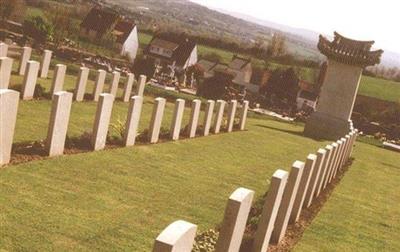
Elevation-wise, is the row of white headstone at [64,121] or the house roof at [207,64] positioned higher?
the row of white headstone at [64,121]

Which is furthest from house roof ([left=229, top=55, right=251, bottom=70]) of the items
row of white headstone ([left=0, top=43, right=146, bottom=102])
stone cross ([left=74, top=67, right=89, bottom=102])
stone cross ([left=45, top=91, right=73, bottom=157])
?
stone cross ([left=45, top=91, right=73, bottom=157])

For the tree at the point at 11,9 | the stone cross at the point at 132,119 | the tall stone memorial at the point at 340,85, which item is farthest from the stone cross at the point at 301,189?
the tree at the point at 11,9

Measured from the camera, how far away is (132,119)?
12.7 metres

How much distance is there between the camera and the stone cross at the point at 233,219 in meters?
5.84

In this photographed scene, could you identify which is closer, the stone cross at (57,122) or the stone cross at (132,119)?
the stone cross at (57,122)

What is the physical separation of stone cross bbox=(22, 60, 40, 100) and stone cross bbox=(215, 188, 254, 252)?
11.7 metres

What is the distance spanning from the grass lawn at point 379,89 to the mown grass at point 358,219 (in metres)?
68.0

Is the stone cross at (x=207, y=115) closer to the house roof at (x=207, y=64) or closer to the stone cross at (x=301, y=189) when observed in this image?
the stone cross at (x=301, y=189)

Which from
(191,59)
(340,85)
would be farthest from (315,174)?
(191,59)

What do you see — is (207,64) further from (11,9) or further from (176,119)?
(176,119)

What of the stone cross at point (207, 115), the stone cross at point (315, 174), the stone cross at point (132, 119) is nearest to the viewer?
the stone cross at point (315, 174)

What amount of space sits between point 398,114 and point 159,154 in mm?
46416

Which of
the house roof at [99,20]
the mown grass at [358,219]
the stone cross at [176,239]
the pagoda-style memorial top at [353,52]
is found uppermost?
the pagoda-style memorial top at [353,52]

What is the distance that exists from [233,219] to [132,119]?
7.19 metres
